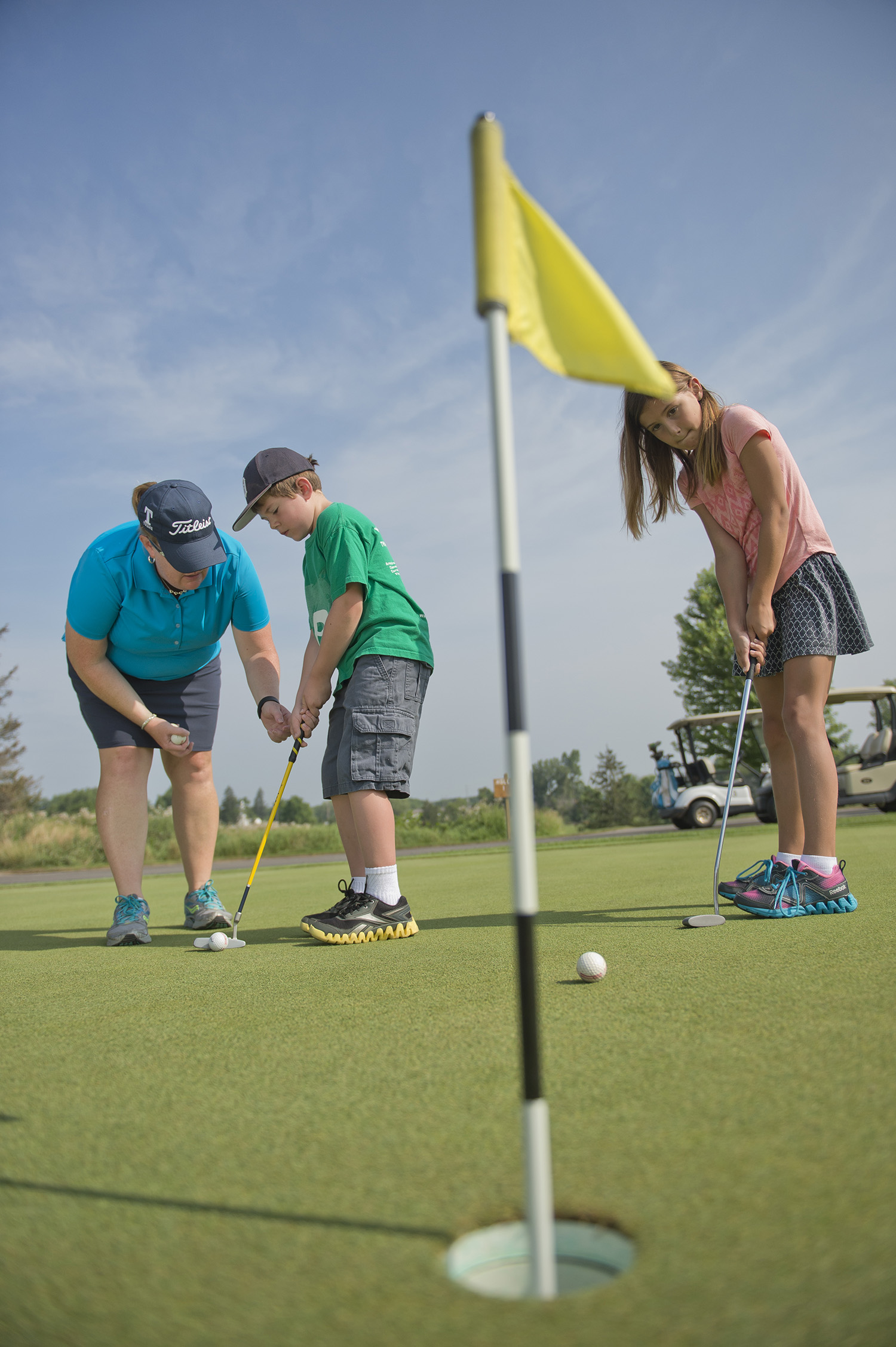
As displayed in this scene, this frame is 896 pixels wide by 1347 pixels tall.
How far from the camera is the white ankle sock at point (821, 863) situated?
306cm

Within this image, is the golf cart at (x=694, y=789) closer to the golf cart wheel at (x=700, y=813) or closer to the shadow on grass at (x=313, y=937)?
the golf cart wheel at (x=700, y=813)

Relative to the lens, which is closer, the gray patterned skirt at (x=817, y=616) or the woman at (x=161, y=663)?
the gray patterned skirt at (x=817, y=616)

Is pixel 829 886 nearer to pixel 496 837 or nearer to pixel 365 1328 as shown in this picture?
pixel 365 1328

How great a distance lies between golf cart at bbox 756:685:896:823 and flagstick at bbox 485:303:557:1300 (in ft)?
46.8

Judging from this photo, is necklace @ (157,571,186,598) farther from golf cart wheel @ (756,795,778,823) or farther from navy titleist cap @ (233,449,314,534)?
golf cart wheel @ (756,795,778,823)

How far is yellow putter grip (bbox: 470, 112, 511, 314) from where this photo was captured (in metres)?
1.06

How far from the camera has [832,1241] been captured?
852 millimetres

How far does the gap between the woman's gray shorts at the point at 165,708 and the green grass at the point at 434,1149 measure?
5.28ft

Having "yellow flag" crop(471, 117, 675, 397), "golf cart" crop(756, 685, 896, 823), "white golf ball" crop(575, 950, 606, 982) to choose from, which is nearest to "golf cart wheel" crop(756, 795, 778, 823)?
"golf cart" crop(756, 685, 896, 823)

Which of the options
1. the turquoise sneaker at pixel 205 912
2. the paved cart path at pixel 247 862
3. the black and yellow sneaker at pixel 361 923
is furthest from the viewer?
the paved cart path at pixel 247 862

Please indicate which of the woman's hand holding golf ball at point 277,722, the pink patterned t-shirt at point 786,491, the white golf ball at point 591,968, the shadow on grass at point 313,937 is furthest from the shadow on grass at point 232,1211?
the pink patterned t-shirt at point 786,491

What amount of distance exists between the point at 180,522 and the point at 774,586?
2300mm

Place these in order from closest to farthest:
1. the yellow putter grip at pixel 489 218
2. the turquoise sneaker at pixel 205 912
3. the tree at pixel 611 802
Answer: the yellow putter grip at pixel 489 218 → the turquoise sneaker at pixel 205 912 → the tree at pixel 611 802

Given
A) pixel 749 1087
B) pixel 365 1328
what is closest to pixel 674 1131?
pixel 749 1087
